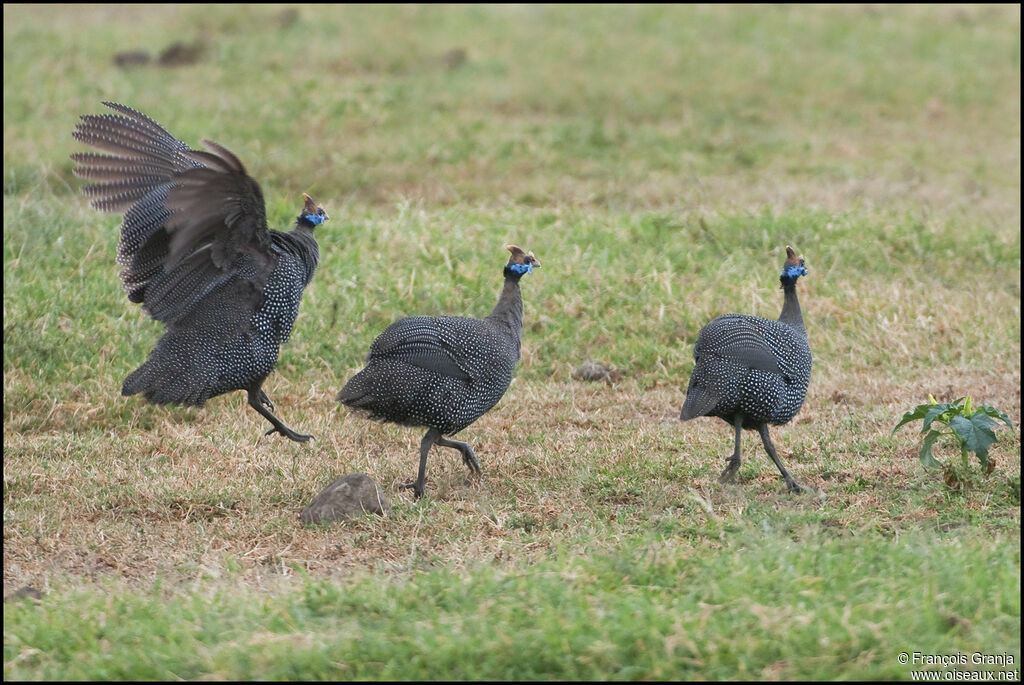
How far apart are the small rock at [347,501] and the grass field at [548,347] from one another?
82 mm

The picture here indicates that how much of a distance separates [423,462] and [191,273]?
1379mm

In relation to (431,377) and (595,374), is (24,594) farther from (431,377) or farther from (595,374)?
(595,374)

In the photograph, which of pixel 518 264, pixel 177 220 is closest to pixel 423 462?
pixel 518 264

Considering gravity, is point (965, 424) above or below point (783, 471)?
above

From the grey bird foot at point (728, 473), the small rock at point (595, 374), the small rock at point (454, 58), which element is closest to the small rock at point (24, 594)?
the grey bird foot at point (728, 473)

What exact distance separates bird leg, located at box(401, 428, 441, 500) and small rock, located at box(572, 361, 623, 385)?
6.32 feet

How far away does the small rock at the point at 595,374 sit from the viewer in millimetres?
7516

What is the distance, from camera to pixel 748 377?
5621mm

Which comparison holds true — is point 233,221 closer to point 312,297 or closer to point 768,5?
point 312,297

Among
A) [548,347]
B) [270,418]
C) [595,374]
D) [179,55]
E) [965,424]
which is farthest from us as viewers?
[179,55]

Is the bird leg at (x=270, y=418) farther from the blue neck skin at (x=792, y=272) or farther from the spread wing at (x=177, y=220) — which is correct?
the blue neck skin at (x=792, y=272)

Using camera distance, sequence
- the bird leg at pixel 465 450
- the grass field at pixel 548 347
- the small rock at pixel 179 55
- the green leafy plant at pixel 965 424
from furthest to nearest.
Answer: the small rock at pixel 179 55, the bird leg at pixel 465 450, the green leafy plant at pixel 965 424, the grass field at pixel 548 347

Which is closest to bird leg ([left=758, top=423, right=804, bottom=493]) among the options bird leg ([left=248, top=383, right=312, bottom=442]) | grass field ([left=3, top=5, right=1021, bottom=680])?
grass field ([left=3, top=5, right=1021, bottom=680])

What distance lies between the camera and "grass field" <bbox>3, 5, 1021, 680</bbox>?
3.84 m
